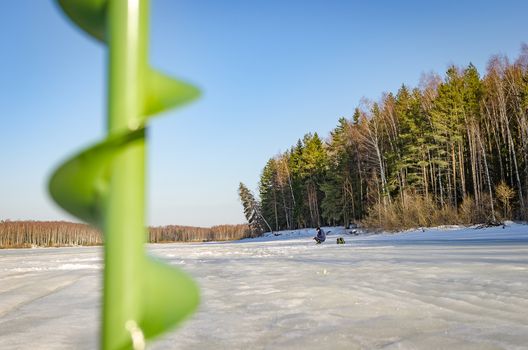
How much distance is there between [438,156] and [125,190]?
109 feet

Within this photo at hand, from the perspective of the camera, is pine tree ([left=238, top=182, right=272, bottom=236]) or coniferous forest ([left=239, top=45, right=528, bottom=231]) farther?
pine tree ([left=238, top=182, right=272, bottom=236])

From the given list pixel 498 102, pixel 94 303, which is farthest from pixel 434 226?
pixel 94 303

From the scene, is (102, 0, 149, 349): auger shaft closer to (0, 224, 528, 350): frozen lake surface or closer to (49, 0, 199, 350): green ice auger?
(49, 0, 199, 350): green ice auger

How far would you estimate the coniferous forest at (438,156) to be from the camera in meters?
24.4

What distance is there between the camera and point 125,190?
23 centimetres

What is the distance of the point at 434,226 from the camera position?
A: 74.7ft

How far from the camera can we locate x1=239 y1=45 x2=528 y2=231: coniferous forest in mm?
24359

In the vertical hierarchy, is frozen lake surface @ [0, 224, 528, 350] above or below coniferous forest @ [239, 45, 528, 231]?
below

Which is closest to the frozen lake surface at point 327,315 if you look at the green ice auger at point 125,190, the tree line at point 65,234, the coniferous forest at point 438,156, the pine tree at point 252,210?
the green ice auger at point 125,190

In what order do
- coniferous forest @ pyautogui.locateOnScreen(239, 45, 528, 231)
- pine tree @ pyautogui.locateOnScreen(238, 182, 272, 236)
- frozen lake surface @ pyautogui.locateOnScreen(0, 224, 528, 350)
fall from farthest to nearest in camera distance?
pine tree @ pyautogui.locateOnScreen(238, 182, 272, 236) → coniferous forest @ pyautogui.locateOnScreen(239, 45, 528, 231) → frozen lake surface @ pyautogui.locateOnScreen(0, 224, 528, 350)

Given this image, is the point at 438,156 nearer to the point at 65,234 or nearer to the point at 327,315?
the point at 327,315

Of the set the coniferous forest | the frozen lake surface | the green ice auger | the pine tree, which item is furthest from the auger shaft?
the pine tree

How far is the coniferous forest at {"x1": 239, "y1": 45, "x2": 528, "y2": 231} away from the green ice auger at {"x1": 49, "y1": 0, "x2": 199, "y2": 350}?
924 inches

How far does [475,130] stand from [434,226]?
33.8 ft
